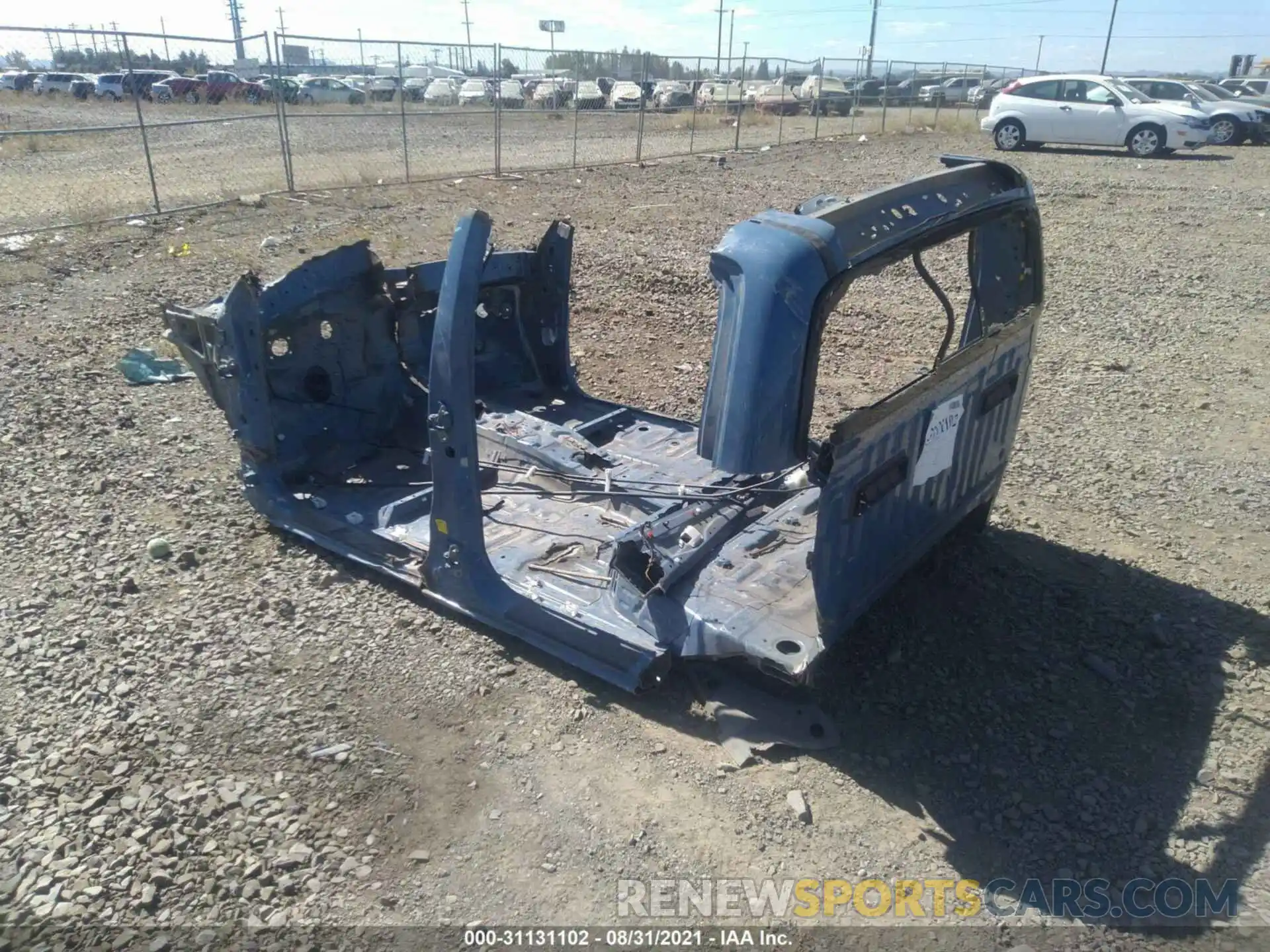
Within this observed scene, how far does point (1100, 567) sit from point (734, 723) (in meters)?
2.12

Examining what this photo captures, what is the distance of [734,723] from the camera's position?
321cm

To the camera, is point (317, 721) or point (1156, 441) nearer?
point (317, 721)

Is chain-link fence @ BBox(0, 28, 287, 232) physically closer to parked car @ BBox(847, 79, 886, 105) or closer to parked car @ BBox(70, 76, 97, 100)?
parked car @ BBox(70, 76, 97, 100)

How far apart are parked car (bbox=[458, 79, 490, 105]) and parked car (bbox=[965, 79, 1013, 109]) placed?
58.2 ft

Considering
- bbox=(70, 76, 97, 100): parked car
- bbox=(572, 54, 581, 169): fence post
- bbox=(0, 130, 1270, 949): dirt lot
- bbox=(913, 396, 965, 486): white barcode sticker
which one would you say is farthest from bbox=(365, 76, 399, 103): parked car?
bbox=(913, 396, 965, 486): white barcode sticker

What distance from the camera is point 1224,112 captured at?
20734 millimetres

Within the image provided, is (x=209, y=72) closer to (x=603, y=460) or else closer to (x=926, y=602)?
(x=603, y=460)

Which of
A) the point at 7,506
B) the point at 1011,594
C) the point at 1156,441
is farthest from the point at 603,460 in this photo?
the point at 1156,441

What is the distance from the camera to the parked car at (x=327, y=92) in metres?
25.3

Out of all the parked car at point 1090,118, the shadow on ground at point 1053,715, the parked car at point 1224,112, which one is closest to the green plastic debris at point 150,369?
the shadow on ground at point 1053,715

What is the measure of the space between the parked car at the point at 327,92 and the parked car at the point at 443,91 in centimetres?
237

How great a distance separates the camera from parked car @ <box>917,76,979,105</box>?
31.8 m

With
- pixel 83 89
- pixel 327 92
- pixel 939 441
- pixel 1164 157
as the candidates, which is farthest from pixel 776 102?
pixel 939 441

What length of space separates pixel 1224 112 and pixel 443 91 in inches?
Result: 721
